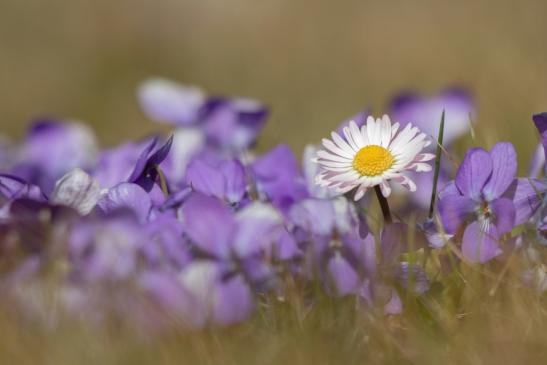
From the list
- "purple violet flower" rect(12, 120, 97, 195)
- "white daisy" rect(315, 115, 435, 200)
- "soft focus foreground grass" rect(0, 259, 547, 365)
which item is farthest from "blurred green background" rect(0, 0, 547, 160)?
"soft focus foreground grass" rect(0, 259, 547, 365)

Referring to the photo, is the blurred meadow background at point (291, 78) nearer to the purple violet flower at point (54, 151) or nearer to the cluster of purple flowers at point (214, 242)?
the cluster of purple flowers at point (214, 242)

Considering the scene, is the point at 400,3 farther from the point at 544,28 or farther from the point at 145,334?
the point at 145,334

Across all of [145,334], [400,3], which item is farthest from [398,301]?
[400,3]

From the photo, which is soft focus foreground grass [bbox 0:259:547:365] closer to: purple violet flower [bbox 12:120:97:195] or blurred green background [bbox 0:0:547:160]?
purple violet flower [bbox 12:120:97:195]

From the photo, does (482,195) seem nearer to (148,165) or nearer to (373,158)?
(373,158)

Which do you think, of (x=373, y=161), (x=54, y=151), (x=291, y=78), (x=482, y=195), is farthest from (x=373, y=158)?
(x=291, y=78)
